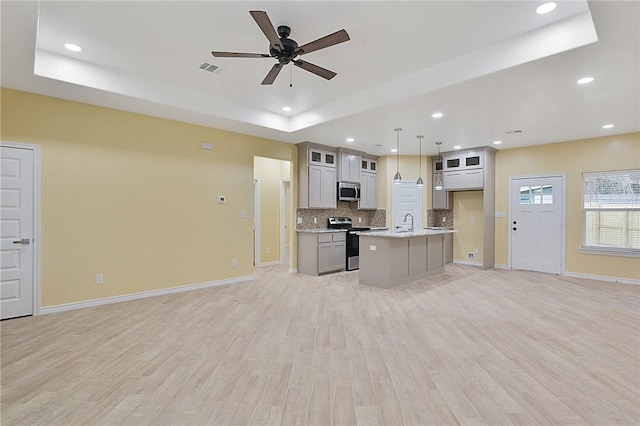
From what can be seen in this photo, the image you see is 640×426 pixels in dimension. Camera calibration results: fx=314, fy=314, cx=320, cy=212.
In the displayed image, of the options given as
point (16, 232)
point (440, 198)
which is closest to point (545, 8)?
point (440, 198)

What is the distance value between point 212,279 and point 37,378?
3.00 metres

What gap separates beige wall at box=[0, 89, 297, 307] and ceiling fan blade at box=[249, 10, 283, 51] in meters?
3.00

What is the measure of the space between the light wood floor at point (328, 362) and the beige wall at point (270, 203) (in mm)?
3112

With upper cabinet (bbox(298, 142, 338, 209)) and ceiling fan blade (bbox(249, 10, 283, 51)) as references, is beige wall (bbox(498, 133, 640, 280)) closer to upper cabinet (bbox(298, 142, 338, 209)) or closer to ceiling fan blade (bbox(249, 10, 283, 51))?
upper cabinet (bbox(298, 142, 338, 209))

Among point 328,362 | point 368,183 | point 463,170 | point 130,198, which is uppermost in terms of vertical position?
point 463,170

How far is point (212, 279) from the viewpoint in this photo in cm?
540

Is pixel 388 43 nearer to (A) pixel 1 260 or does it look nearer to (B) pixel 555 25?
(B) pixel 555 25

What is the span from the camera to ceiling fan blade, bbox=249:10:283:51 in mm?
2258

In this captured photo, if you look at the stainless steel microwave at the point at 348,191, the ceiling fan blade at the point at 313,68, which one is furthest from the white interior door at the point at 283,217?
the ceiling fan blade at the point at 313,68

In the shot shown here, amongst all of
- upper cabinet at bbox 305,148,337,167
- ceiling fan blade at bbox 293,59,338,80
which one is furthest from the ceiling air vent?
upper cabinet at bbox 305,148,337,167

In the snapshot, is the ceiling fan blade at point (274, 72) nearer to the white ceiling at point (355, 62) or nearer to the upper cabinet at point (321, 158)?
the white ceiling at point (355, 62)

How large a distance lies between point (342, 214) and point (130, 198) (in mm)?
4586

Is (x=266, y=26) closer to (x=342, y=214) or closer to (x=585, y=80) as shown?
(x=585, y=80)

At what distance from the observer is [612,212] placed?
19.4 feet
